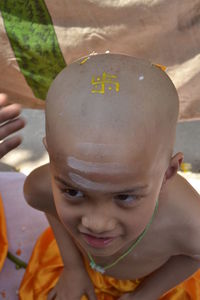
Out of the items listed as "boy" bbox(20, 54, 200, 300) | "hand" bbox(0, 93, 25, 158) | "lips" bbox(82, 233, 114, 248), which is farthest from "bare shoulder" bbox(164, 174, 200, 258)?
"hand" bbox(0, 93, 25, 158)

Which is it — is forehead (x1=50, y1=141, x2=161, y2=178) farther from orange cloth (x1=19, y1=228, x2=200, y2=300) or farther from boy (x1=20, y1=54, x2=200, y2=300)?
orange cloth (x1=19, y1=228, x2=200, y2=300)

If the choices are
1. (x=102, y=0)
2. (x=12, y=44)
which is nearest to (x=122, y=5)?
(x=102, y=0)

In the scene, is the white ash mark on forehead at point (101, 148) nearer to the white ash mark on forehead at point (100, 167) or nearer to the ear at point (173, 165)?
the white ash mark on forehead at point (100, 167)

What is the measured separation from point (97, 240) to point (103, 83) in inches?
15.4

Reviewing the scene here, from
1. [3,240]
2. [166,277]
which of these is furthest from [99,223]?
[3,240]

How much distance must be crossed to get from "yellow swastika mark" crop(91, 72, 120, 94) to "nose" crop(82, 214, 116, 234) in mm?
281

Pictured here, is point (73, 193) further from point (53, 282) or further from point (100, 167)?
point (53, 282)

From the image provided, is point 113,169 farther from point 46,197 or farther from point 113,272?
point 113,272

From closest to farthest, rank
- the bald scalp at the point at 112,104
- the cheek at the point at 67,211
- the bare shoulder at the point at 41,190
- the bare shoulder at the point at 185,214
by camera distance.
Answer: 1. the bald scalp at the point at 112,104
2. the cheek at the point at 67,211
3. the bare shoulder at the point at 185,214
4. the bare shoulder at the point at 41,190

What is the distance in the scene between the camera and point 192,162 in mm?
2451

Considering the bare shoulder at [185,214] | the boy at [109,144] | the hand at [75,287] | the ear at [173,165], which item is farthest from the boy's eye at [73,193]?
the hand at [75,287]

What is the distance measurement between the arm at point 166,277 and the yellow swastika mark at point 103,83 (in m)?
0.68

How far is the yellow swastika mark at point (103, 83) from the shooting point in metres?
0.94

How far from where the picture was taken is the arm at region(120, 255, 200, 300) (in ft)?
4.60
